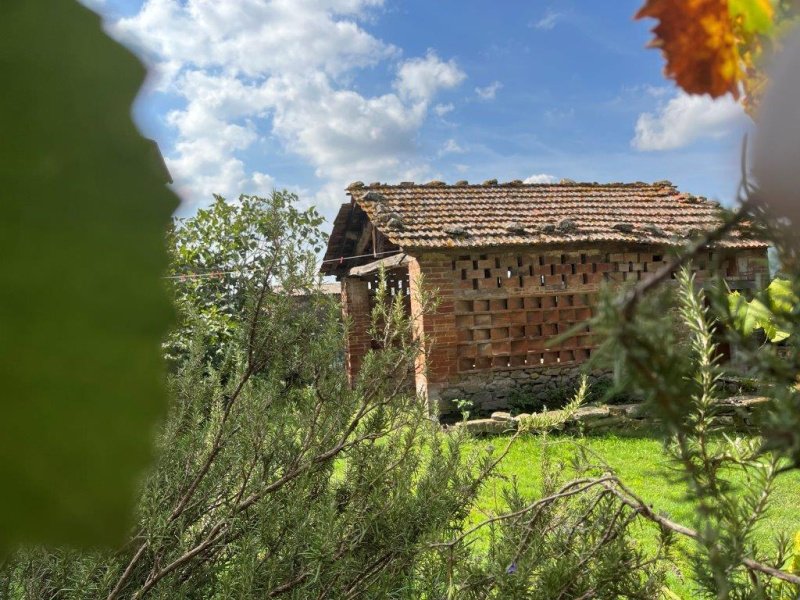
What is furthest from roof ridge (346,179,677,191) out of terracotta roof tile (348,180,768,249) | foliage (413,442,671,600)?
foliage (413,442,671,600)

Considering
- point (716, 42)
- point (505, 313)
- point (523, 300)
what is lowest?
point (716, 42)

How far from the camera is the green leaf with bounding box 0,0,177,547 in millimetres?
132

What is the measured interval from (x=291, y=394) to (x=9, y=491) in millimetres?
1515

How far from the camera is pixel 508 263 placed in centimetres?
656

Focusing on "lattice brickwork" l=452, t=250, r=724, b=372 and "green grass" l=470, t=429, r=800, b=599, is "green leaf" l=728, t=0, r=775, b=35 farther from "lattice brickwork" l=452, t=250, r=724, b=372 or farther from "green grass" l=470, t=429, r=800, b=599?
"lattice brickwork" l=452, t=250, r=724, b=372

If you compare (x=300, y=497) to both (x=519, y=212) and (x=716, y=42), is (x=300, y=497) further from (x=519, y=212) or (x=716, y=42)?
(x=519, y=212)

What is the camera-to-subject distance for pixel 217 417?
1551 mm

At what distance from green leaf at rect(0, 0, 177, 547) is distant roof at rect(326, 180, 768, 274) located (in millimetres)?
5188

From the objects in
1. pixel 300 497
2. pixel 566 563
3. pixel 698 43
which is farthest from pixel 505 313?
pixel 698 43

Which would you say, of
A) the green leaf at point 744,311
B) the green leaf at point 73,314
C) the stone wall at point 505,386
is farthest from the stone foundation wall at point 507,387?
the green leaf at point 73,314

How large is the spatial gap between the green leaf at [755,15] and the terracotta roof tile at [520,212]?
5010 millimetres

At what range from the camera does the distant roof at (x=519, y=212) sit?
588 cm

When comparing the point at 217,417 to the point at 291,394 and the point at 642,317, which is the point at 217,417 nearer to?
the point at 291,394

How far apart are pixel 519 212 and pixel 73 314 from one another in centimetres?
675
